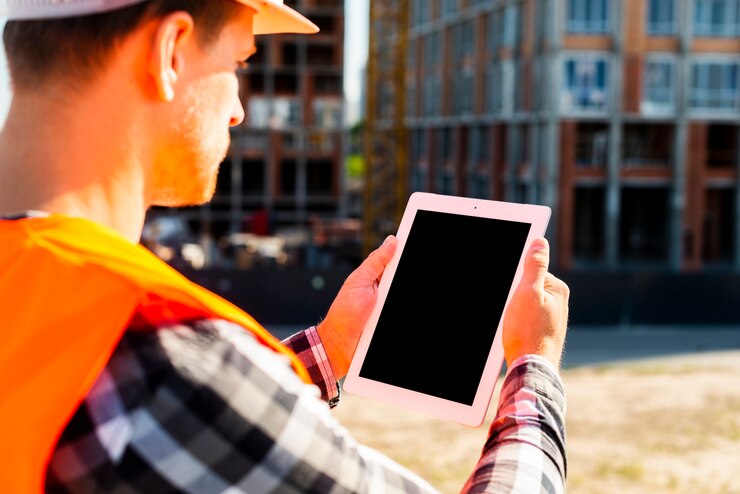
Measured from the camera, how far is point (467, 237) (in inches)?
100

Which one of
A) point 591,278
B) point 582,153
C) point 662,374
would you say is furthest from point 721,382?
point 582,153

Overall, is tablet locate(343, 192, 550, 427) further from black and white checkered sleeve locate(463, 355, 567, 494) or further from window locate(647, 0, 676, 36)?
window locate(647, 0, 676, 36)

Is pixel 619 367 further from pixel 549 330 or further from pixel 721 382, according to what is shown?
pixel 549 330

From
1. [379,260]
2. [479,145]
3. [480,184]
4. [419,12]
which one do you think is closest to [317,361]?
[379,260]

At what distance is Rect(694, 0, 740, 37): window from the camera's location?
40.4 m

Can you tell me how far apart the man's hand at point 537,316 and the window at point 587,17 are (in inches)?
1600

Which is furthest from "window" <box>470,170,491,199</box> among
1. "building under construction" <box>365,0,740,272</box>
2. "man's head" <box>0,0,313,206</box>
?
"man's head" <box>0,0,313,206</box>

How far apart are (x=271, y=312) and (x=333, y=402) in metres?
24.1

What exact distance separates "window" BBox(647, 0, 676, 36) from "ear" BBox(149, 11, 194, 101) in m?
41.3

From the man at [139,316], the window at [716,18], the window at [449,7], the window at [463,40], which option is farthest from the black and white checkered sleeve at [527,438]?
the window at [449,7]

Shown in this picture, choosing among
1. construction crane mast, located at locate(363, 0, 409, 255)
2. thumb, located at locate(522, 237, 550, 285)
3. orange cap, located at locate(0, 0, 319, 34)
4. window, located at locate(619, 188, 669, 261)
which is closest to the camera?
orange cap, located at locate(0, 0, 319, 34)

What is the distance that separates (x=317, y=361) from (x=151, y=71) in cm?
A: 104

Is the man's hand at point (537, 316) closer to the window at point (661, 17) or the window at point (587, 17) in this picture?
the window at point (587, 17)

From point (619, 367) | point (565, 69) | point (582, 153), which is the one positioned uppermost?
point (565, 69)
